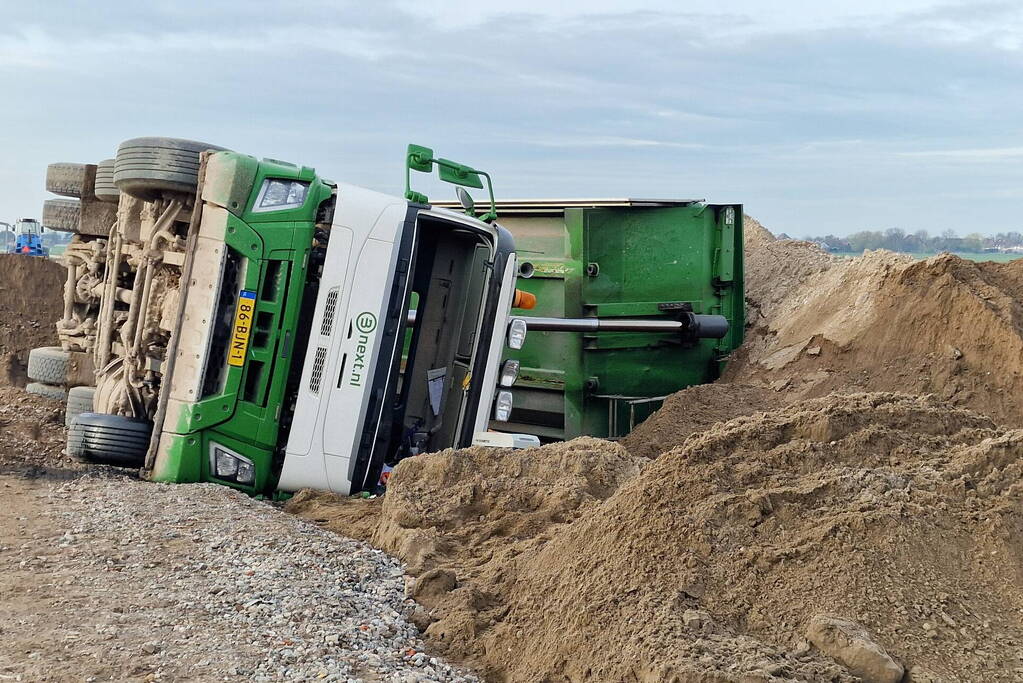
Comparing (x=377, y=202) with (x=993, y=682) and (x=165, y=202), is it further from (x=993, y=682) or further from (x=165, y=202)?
(x=993, y=682)

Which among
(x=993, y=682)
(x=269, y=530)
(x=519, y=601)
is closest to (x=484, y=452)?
A: (x=269, y=530)

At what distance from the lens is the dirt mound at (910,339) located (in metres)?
9.41

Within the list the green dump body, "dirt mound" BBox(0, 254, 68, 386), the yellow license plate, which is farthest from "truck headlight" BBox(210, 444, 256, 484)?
"dirt mound" BBox(0, 254, 68, 386)

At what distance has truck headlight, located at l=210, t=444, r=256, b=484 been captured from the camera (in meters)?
6.72

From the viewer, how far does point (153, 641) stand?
13.2 ft

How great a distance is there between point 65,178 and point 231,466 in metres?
3.32

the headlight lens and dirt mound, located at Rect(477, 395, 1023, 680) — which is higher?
the headlight lens

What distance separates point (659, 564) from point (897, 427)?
76.1 inches

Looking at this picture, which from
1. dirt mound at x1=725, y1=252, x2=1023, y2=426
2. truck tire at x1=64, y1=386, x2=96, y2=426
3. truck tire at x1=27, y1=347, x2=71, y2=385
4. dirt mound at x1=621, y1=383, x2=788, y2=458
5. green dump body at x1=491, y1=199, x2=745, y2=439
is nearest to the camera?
truck tire at x1=64, y1=386, x2=96, y2=426

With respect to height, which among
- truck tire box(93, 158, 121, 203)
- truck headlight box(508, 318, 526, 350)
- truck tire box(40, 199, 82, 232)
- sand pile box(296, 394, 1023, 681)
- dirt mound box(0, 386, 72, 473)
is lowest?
dirt mound box(0, 386, 72, 473)

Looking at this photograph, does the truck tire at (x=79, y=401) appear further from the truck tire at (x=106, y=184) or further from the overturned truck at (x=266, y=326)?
the truck tire at (x=106, y=184)

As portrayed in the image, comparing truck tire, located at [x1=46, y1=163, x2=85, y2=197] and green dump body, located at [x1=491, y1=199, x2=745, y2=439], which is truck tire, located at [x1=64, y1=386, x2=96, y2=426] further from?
green dump body, located at [x1=491, y1=199, x2=745, y2=439]

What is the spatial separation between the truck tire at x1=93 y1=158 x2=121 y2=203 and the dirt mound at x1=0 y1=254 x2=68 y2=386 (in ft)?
19.9

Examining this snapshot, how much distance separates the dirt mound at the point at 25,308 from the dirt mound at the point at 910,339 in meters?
8.57
